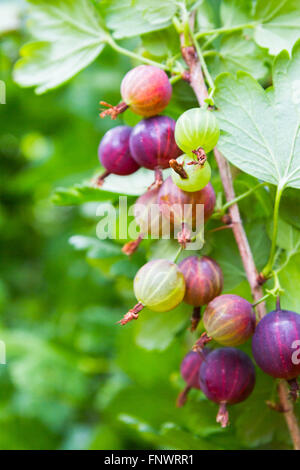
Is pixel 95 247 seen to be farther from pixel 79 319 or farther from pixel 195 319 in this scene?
pixel 79 319

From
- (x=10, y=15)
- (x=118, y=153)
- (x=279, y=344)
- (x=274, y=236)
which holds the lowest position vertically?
(x=279, y=344)

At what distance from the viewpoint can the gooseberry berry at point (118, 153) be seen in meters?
0.54

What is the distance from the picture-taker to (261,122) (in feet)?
1.59

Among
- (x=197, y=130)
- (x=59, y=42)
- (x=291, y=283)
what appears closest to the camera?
(x=197, y=130)

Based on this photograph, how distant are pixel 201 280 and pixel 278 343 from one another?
93 millimetres

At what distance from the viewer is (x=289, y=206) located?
52 centimetres

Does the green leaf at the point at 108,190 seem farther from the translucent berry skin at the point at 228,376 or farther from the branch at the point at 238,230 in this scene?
the translucent berry skin at the point at 228,376

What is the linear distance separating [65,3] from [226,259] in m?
0.38

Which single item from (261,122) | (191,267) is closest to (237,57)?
(261,122)

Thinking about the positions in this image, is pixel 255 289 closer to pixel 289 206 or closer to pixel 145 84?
pixel 289 206

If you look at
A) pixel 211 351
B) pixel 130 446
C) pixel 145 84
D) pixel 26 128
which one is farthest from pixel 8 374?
pixel 145 84

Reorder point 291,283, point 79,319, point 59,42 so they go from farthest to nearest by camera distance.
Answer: point 79,319 → point 59,42 → point 291,283

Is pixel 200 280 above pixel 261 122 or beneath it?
beneath

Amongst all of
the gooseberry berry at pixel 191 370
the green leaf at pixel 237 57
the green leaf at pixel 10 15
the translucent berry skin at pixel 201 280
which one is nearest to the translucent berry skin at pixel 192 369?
the gooseberry berry at pixel 191 370
